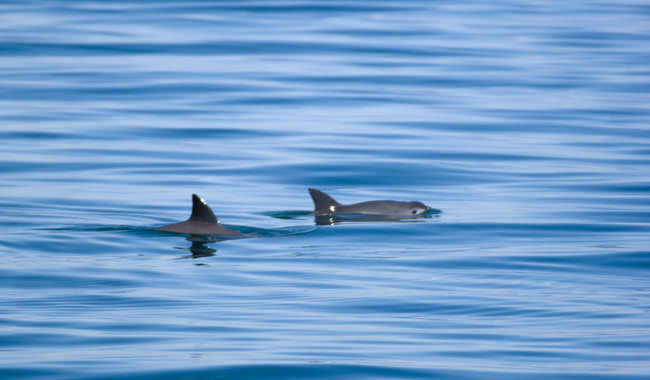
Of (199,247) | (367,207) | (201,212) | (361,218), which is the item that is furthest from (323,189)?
(199,247)

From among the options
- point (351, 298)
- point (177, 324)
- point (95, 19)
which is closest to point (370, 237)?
point (351, 298)

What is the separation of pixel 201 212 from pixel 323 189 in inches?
202

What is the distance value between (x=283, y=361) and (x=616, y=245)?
6.71 meters

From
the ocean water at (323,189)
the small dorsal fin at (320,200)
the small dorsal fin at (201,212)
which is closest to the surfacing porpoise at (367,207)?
the small dorsal fin at (320,200)

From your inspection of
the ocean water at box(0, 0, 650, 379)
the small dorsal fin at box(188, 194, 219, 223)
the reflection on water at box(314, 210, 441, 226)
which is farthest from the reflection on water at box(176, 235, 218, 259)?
the reflection on water at box(314, 210, 441, 226)

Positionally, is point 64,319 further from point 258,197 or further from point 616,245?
point 258,197

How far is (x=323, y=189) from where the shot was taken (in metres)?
19.2

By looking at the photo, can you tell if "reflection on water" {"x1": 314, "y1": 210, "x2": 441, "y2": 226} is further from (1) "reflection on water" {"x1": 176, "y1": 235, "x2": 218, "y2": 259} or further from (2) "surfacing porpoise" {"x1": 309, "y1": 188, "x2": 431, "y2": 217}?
(1) "reflection on water" {"x1": 176, "y1": 235, "x2": 218, "y2": 259}

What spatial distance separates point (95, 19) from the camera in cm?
4316

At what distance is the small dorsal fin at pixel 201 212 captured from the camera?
14.1 meters

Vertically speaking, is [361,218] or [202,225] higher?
[361,218]

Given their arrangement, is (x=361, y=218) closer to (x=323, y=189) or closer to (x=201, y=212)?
(x=201, y=212)

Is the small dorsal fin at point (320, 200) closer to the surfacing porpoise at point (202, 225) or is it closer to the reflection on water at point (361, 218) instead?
the reflection on water at point (361, 218)

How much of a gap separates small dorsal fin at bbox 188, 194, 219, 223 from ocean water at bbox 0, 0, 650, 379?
283mm
